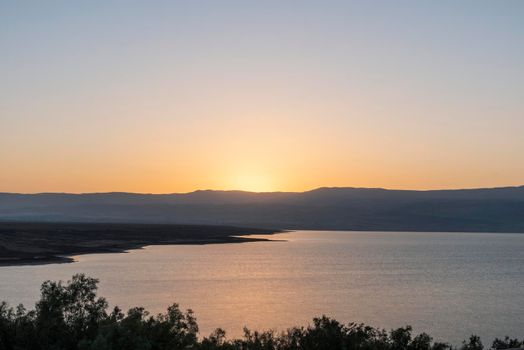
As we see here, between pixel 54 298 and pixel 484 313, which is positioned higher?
pixel 54 298

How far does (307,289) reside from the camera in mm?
82875

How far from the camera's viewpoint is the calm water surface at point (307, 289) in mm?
58281

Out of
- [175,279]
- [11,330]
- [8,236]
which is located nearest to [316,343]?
[11,330]

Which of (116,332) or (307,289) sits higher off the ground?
(116,332)

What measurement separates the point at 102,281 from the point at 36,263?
1134 inches

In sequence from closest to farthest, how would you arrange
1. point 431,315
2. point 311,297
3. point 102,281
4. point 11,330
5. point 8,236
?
point 11,330, point 431,315, point 311,297, point 102,281, point 8,236

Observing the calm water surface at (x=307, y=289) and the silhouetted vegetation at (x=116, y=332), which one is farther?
the calm water surface at (x=307, y=289)

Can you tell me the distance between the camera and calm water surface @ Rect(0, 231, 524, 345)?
191ft

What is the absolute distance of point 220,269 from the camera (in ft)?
360

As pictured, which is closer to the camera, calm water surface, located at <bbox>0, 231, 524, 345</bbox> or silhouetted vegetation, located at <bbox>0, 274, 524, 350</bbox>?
silhouetted vegetation, located at <bbox>0, 274, 524, 350</bbox>

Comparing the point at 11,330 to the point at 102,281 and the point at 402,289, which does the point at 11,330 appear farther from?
the point at 402,289

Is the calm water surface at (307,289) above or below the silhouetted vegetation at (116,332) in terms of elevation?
below

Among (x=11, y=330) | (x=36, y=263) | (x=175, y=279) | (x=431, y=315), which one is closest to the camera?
(x=11, y=330)

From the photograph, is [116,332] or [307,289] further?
[307,289]
